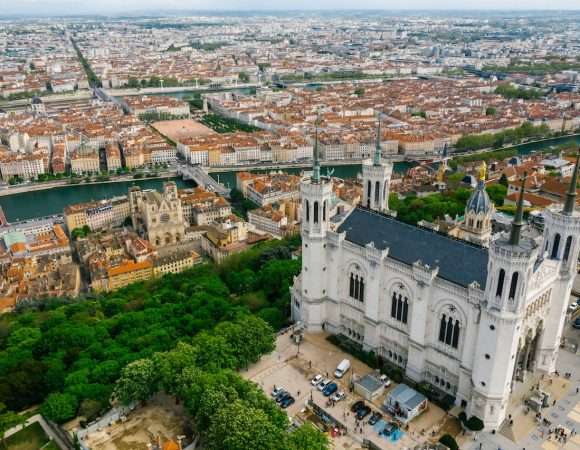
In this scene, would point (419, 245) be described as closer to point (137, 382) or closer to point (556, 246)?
point (556, 246)

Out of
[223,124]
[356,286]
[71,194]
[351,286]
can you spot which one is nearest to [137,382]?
[351,286]

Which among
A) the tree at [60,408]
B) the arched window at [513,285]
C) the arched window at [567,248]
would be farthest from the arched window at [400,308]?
the tree at [60,408]

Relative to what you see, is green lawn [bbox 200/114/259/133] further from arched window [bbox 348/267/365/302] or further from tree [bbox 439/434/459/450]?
tree [bbox 439/434/459/450]

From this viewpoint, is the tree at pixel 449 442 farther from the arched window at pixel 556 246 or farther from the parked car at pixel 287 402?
the arched window at pixel 556 246

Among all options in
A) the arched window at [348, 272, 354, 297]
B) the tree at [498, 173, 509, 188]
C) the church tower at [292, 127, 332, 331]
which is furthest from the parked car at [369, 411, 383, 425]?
the tree at [498, 173, 509, 188]

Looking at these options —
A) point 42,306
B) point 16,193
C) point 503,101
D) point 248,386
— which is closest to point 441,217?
point 248,386

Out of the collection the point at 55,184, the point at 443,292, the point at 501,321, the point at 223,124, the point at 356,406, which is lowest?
the point at 223,124
